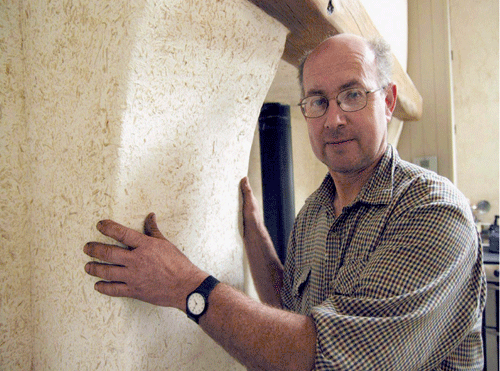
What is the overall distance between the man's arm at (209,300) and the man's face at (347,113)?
1.46ft

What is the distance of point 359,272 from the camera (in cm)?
72

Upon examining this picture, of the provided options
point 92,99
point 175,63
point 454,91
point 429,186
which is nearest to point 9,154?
point 92,99

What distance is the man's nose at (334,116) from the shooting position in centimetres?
85

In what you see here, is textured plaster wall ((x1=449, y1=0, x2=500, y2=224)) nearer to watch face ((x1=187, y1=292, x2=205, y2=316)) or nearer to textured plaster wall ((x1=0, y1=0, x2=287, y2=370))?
textured plaster wall ((x1=0, y1=0, x2=287, y2=370))

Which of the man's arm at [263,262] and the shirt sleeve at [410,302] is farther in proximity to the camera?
the man's arm at [263,262]

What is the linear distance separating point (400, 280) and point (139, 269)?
45 cm

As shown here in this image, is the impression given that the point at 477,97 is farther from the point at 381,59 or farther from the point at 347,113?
the point at 347,113

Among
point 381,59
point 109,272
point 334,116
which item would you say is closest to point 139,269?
point 109,272

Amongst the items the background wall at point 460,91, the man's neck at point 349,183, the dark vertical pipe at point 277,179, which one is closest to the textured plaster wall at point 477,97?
the background wall at point 460,91

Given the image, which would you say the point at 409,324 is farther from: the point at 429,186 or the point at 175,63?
the point at 175,63

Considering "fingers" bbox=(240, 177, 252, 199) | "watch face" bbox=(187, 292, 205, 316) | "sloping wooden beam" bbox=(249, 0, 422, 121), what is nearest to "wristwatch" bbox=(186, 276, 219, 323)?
"watch face" bbox=(187, 292, 205, 316)

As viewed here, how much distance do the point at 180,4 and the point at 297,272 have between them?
0.78m

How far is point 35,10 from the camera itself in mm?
640

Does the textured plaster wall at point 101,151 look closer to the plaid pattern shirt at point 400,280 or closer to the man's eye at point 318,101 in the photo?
Answer: the man's eye at point 318,101
